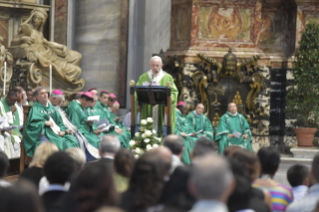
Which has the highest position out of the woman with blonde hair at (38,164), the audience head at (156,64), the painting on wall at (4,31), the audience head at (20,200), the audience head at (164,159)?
the painting on wall at (4,31)

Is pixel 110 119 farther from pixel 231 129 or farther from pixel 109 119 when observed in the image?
pixel 231 129

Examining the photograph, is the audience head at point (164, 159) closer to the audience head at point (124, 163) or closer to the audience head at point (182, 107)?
the audience head at point (124, 163)

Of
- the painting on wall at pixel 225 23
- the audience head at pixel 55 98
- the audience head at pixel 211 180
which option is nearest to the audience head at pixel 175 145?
the audience head at pixel 211 180

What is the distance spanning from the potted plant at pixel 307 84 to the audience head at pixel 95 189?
363 inches

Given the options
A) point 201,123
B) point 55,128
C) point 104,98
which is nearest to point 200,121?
point 201,123

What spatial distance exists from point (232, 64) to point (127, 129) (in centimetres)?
269

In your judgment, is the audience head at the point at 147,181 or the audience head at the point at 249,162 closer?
the audience head at the point at 147,181

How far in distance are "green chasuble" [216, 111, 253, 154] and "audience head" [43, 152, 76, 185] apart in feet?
25.1

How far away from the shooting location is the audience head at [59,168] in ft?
12.7

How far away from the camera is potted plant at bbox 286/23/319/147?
11750 millimetres

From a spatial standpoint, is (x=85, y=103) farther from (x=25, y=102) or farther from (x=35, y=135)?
(x=35, y=135)

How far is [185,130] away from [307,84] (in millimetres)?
2747

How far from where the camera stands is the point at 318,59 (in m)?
11.8

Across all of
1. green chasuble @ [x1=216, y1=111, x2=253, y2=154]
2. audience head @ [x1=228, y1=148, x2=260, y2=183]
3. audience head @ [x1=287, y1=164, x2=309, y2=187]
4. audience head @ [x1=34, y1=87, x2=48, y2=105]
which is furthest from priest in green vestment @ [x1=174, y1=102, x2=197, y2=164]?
audience head @ [x1=228, y1=148, x2=260, y2=183]
